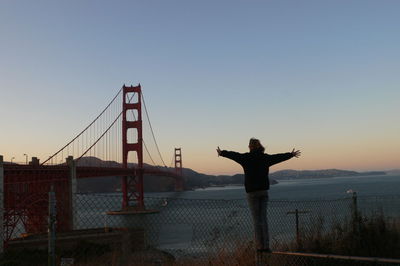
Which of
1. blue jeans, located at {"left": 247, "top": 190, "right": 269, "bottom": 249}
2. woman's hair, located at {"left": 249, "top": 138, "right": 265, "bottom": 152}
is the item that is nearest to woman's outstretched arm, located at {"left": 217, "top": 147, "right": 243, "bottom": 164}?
woman's hair, located at {"left": 249, "top": 138, "right": 265, "bottom": 152}

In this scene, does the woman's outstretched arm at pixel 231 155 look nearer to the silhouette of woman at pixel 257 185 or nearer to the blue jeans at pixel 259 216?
the silhouette of woman at pixel 257 185

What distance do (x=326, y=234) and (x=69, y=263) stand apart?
435cm

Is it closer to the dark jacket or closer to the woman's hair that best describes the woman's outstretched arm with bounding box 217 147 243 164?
the dark jacket

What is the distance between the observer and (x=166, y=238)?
103ft

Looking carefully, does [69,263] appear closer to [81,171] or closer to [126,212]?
[81,171]

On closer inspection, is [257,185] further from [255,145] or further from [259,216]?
[255,145]

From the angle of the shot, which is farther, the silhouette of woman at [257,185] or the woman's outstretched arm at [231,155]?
the woman's outstretched arm at [231,155]

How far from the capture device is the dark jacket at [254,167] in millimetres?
5148

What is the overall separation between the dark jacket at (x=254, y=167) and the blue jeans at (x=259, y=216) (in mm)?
86

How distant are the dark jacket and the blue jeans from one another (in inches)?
3.4

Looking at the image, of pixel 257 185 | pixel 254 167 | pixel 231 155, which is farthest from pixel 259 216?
pixel 231 155

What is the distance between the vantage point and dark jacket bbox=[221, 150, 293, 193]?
5148mm

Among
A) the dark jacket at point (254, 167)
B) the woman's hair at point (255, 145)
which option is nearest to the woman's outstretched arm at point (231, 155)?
the dark jacket at point (254, 167)

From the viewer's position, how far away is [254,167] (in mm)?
5219
